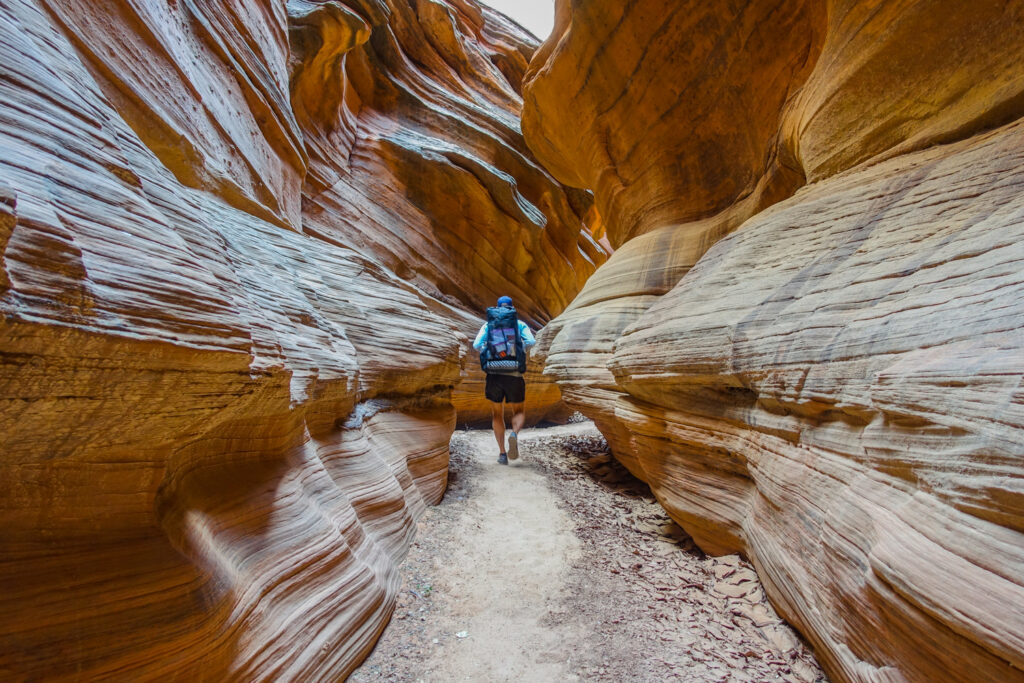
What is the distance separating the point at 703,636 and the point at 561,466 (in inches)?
152

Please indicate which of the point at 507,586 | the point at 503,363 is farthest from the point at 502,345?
the point at 507,586

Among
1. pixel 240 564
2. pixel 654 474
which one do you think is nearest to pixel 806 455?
pixel 654 474

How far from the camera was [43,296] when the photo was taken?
120 centimetres

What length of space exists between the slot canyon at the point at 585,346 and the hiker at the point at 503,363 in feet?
1.96

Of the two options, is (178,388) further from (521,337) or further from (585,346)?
(521,337)

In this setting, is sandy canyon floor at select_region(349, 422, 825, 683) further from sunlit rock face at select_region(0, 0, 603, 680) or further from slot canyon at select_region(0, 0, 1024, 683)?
sunlit rock face at select_region(0, 0, 603, 680)

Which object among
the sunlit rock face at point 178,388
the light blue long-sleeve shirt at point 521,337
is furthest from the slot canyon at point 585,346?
the light blue long-sleeve shirt at point 521,337

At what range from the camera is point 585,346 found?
6105 millimetres

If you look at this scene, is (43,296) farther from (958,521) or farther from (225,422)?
(958,521)

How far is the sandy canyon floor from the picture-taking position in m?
2.42

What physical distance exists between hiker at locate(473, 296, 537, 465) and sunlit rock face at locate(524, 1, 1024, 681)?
781mm

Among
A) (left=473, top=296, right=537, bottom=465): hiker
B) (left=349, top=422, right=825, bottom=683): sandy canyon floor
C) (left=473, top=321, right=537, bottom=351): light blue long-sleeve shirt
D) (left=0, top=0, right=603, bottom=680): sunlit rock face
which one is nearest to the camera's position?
(left=0, top=0, right=603, bottom=680): sunlit rock face

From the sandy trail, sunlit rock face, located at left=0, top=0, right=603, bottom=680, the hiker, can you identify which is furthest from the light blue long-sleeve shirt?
the sandy trail

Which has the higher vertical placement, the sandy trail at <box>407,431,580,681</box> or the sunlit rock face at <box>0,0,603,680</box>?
the sunlit rock face at <box>0,0,603,680</box>
